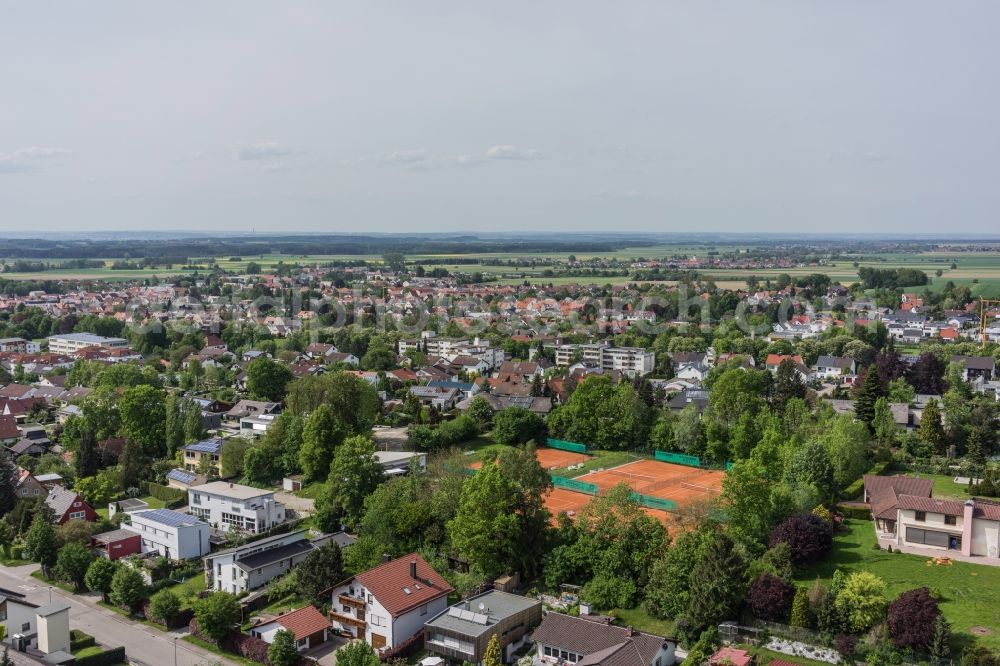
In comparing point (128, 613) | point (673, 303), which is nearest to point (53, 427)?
point (128, 613)

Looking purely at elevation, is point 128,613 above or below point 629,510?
below

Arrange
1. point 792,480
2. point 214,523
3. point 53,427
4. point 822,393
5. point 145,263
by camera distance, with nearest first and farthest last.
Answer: point 792,480, point 214,523, point 53,427, point 822,393, point 145,263

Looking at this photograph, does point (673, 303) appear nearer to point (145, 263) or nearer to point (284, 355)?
point (284, 355)

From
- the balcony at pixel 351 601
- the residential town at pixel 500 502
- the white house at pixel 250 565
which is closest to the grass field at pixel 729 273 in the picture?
the residential town at pixel 500 502

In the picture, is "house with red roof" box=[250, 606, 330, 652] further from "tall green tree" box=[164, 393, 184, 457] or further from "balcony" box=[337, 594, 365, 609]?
"tall green tree" box=[164, 393, 184, 457]

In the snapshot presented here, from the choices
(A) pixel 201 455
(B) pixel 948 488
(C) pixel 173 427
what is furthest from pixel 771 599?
(C) pixel 173 427

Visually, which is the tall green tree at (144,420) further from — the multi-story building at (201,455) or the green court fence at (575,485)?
the green court fence at (575,485)

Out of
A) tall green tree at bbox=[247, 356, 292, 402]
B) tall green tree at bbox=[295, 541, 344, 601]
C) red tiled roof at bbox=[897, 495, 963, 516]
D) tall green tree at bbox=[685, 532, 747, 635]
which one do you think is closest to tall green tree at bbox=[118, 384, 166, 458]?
tall green tree at bbox=[247, 356, 292, 402]
